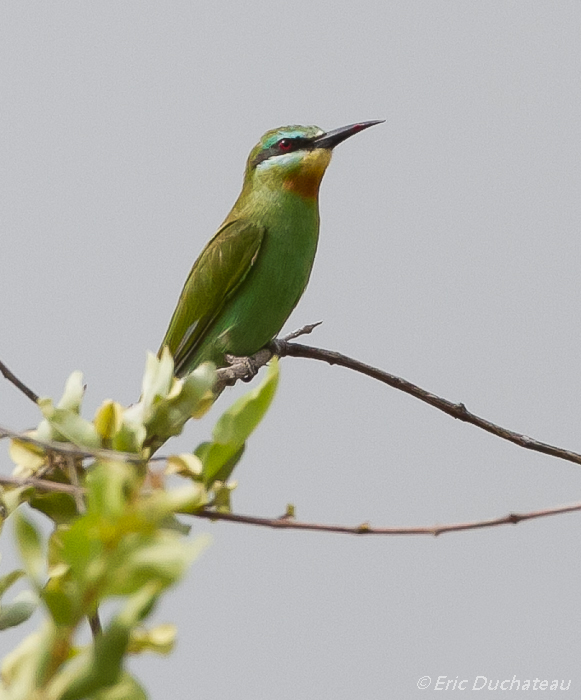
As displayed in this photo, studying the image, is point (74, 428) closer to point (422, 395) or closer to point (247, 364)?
point (422, 395)

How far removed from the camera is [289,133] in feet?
12.6

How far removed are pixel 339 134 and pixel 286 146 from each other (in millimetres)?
245

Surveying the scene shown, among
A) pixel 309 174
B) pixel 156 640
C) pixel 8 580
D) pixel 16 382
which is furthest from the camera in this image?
pixel 309 174

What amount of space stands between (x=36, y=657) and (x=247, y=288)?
9.75 ft

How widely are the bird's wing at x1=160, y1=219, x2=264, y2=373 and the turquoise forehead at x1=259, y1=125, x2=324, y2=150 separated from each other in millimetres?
393

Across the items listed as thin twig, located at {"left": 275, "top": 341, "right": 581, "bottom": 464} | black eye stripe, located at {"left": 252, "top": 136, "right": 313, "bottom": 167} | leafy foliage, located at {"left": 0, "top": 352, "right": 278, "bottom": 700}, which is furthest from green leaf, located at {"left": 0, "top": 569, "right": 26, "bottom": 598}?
black eye stripe, located at {"left": 252, "top": 136, "right": 313, "bottom": 167}

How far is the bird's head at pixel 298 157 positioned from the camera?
3744 millimetres

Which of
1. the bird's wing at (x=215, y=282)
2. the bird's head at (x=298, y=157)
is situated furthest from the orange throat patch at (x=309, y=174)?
the bird's wing at (x=215, y=282)

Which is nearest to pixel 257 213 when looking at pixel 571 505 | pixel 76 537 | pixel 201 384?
pixel 201 384

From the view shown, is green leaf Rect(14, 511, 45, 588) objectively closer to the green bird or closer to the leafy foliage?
the leafy foliage

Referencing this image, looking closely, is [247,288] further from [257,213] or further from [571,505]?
[571,505]

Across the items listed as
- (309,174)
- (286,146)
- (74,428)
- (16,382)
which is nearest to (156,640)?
(74,428)

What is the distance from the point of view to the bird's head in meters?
3.74

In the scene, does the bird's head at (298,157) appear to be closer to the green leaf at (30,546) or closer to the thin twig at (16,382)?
the thin twig at (16,382)
